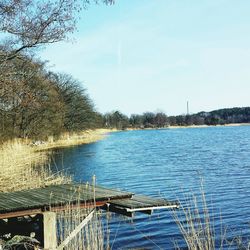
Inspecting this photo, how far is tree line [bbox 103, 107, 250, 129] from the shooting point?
122062mm

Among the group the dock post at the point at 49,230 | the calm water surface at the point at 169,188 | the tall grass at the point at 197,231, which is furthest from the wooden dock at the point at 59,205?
the calm water surface at the point at 169,188

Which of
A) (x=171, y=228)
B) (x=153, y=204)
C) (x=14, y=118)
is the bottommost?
(x=171, y=228)

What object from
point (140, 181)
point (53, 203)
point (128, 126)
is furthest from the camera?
point (128, 126)

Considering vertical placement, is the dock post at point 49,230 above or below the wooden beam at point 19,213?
below

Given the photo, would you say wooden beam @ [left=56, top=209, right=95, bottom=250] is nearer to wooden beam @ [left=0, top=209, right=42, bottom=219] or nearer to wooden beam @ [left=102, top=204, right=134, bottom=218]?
wooden beam @ [left=102, top=204, right=134, bottom=218]

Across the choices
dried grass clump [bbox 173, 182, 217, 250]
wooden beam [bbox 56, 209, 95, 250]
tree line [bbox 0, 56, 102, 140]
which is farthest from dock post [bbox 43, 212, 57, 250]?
tree line [bbox 0, 56, 102, 140]

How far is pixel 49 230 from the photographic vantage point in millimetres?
7730

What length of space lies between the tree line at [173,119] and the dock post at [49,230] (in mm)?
104797

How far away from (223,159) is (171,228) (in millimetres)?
18843

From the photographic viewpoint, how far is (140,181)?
65.8ft

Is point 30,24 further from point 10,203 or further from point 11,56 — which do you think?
point 10,203

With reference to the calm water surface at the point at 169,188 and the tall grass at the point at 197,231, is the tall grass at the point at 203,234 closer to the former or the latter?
the tall grass at the point at 197,231

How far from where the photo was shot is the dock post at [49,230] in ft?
25.2

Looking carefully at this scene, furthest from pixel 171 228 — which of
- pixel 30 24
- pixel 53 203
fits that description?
pixel 30 24
